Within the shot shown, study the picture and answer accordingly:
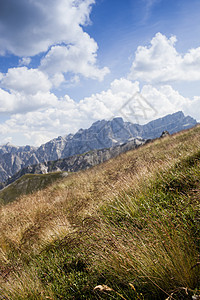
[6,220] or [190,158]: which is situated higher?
[6,220]

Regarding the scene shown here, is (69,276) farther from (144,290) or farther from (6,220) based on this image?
(6,220)

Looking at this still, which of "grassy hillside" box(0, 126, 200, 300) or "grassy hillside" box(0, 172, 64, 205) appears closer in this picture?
"grassy hillside" box(0, 126, 200, 300)

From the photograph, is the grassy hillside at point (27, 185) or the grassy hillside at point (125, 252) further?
the grassy hillside at point (27, 185)

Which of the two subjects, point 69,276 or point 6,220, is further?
point 6,220

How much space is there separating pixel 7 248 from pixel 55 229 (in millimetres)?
1474

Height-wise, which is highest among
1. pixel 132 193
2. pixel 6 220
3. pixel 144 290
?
pixel 6 220

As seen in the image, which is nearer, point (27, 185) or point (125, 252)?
point (125, 252)

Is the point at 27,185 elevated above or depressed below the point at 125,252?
above

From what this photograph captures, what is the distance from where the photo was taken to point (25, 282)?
6.72ft

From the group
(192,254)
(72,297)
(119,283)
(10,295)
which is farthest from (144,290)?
(10,295)

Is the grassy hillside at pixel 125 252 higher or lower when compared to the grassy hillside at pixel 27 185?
lower

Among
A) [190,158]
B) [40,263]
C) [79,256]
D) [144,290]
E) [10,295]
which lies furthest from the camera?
[190,158]

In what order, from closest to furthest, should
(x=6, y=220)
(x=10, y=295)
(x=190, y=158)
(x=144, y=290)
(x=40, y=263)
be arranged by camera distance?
(x=144, y=290) < (x=10, y=295) < (x=40, y=263) < (x=190, y=158) < (x=6, y=220)

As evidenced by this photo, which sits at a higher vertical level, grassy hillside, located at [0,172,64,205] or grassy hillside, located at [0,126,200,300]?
grassy hillside, located at [0,172,64,205]
